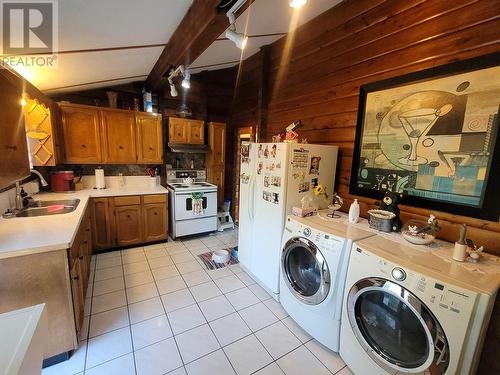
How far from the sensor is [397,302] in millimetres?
1254

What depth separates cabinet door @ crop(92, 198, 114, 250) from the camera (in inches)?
118

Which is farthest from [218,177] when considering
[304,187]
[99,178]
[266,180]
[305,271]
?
[305,271]

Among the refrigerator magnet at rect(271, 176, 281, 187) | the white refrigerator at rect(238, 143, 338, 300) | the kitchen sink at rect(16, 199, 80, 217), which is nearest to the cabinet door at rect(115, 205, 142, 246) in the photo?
the kitchen sink at rect(16, 199, 80, 217)

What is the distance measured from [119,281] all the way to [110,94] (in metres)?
2.64

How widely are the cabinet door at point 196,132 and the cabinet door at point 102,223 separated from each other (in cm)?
163

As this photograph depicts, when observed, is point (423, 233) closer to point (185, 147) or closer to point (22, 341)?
point (22, 341)

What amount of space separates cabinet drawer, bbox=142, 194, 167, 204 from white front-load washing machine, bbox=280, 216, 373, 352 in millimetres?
2208

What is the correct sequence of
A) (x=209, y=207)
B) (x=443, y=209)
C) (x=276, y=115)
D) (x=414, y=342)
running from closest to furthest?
1. (x=414, y=342)
2. (x=443, y=209)
3. (x=276, y=115)
4. (x=209, y=207)

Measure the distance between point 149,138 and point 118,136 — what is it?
429 millimetres

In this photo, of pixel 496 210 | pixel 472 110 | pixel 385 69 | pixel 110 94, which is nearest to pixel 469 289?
pixel 496 210

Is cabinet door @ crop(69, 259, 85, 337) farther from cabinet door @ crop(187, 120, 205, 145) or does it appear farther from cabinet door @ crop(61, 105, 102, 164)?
cabinet door @ crop(187, 120, 205, 145)

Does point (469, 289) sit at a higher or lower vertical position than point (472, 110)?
lower

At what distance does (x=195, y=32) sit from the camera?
1725 mm

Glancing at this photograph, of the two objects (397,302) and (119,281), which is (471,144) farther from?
(119,281)
